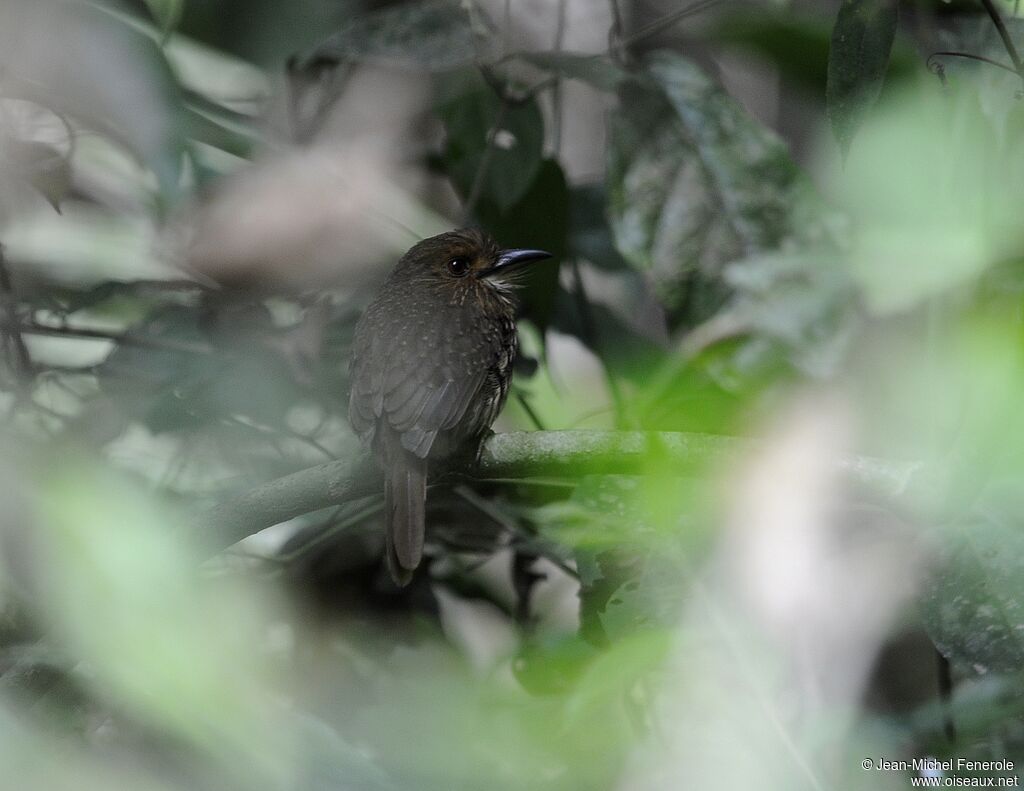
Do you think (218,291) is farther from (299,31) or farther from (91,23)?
(299,31)

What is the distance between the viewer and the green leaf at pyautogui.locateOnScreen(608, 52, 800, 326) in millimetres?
2650

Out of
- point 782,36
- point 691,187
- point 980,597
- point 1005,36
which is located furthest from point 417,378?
point 782,36

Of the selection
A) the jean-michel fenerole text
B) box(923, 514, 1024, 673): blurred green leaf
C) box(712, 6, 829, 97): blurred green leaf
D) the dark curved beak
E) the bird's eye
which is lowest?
the jean-michel fenerole text

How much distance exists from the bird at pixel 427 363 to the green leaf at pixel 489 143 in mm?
142

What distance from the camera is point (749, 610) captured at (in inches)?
93.2

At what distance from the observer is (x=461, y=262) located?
302 centimetres

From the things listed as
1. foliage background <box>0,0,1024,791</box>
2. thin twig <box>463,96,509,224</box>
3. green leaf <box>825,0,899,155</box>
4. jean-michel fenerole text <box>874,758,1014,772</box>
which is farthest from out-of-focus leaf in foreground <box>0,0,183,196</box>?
jean-michel fenerole text <box>874,758,1014,772</box>

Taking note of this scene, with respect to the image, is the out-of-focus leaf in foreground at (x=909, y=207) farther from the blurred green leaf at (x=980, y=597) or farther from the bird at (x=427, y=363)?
the bird at (x=427, y=363)

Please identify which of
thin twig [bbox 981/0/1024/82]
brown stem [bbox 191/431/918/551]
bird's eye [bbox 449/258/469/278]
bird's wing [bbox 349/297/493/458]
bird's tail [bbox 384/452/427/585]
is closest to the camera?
thin twig [bbox 981/0/1024/82]

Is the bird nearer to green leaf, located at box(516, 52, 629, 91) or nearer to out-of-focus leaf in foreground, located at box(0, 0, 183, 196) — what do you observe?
green leaf, located at box(516, 52, 629, 91)

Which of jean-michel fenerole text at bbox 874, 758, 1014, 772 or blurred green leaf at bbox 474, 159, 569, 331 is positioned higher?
blurred green leaf at bbox 474, 159, 569, 331

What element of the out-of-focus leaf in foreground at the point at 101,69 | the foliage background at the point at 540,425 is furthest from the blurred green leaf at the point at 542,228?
the out-of-focus leaf in foreground at the point at 101,69

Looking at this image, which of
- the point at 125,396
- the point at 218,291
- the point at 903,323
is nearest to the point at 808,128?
the point at 903,323

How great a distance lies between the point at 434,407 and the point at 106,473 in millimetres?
659
